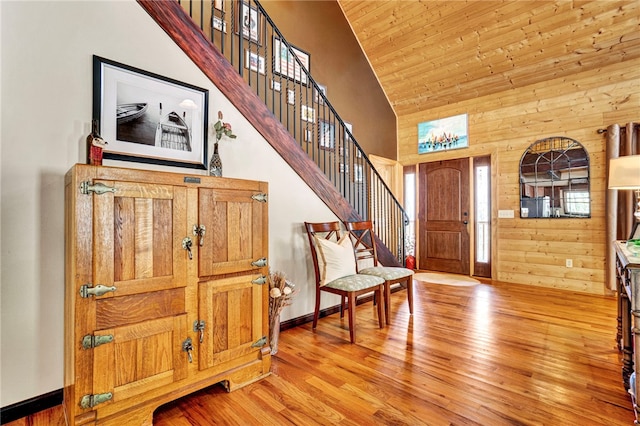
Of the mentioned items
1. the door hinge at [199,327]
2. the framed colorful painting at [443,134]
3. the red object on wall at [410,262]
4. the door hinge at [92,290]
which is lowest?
the red object on wall at [410,262]

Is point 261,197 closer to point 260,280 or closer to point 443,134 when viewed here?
point 260,280

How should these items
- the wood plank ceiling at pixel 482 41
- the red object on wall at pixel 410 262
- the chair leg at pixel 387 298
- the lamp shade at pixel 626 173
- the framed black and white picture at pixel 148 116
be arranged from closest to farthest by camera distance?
the framed black and white picture at pixel 148 116, the lamp shade at pixel 626 173, the chair leg at pixel 387 298, the wood plank ceiling at pixel 482 41, the red object on wall at pixel 410 262

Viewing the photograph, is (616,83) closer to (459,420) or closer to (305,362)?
(459,420)

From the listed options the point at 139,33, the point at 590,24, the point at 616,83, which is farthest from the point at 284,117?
the point at 616,83

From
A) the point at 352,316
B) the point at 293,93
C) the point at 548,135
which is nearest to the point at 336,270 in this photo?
the point at 352,316

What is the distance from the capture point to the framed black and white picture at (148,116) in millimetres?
1839

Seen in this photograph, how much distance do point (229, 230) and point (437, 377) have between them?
1.60 meters

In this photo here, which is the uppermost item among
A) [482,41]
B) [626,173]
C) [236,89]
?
[482,41]

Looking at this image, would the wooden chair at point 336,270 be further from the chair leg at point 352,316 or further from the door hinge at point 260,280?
the door hinge at point 260,280

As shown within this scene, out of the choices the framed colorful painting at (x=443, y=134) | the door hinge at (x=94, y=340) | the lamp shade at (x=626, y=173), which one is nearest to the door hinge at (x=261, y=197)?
the door hinge at (x=94, y=340)

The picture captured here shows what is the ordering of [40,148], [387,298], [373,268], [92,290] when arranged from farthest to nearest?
[373,268] → [387,298] → [40,148] → [92,290]

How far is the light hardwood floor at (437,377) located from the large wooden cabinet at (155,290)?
0.75 ft

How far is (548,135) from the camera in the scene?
4305 millimetres

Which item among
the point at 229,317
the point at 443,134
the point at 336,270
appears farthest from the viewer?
the point at 443,134
